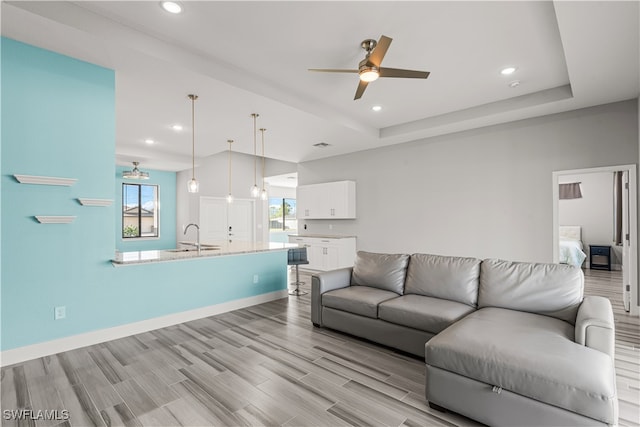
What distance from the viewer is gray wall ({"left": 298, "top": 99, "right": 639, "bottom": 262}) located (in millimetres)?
4234

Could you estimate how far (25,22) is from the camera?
7.80 feet

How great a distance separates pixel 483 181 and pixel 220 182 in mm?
6438

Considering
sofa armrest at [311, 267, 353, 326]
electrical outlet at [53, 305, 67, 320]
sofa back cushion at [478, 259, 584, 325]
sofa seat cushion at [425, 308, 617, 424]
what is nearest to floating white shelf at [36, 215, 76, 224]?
electrical outlet at [53, 305, 67, 320]

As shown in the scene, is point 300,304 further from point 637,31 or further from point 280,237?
point 280,237

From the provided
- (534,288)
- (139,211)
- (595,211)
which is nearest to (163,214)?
(139,211)

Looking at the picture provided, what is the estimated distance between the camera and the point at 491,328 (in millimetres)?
2197

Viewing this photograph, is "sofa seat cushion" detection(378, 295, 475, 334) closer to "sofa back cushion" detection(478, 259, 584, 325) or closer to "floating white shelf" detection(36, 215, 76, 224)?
"sofa back cushion" detection(478, 259, 584, 325)

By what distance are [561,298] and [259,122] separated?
4329 millimetres

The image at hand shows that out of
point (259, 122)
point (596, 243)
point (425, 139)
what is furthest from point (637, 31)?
point (596, 243)

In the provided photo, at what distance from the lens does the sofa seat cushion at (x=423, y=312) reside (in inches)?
104

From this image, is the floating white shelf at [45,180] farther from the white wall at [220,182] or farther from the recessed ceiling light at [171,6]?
the white wall at [220,182]

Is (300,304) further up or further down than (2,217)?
further down

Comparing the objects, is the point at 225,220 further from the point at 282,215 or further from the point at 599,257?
the point at 599,257

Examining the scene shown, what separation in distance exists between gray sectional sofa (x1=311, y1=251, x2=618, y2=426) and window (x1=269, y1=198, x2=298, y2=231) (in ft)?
27.6
